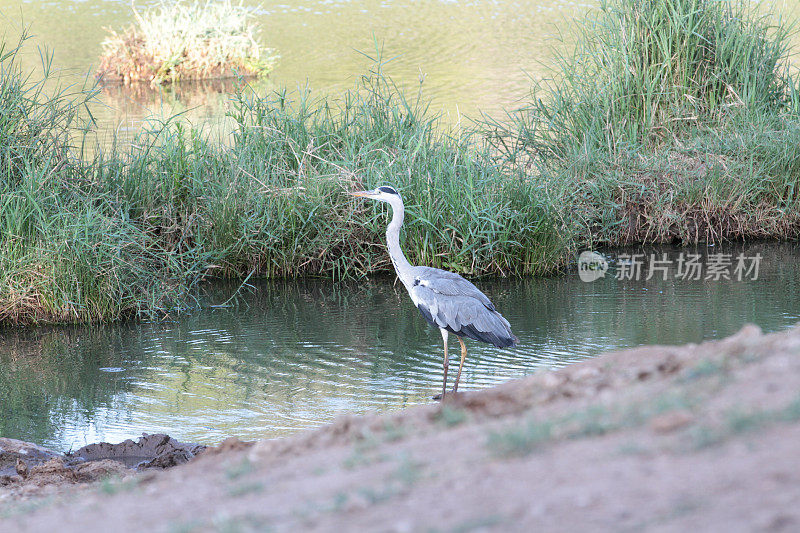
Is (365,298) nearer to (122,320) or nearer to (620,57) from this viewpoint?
(122,320)

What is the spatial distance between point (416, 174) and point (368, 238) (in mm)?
A: 847

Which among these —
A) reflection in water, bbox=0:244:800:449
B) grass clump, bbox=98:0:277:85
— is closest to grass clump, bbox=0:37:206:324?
reflection in water, bbox=0:244:800:449

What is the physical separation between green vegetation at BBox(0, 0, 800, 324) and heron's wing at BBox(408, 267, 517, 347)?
2565mm

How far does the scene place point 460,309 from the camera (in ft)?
20.5

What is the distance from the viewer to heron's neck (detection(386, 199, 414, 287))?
264 inches

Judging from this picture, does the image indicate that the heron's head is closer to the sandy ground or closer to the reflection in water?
the reflection in water

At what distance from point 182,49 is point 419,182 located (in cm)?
1290

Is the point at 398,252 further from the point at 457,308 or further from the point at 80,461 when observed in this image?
the point at 80,461

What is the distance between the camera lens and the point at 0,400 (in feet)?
21.7

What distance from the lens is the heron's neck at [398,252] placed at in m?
6.71

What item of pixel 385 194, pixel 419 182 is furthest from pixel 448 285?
pixel 419 182

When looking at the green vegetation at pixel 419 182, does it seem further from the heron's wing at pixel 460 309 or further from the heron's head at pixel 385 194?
the heron's wing at pixel 460 309

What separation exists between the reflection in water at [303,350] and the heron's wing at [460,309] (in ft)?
1.55

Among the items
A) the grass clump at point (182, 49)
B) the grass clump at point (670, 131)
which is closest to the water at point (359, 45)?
the grass clump at point (182, 49)
